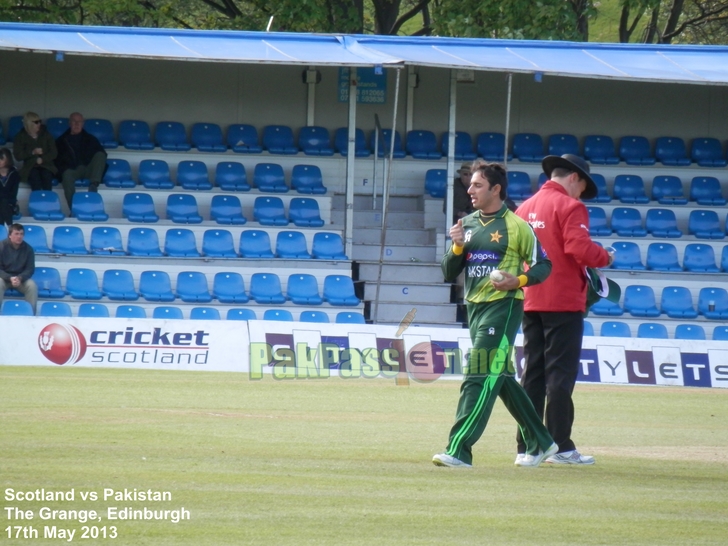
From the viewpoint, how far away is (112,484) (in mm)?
6062

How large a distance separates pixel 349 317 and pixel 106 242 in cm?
457

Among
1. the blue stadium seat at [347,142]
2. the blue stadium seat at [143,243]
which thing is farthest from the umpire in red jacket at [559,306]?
the blue stadium seat at [347,142]

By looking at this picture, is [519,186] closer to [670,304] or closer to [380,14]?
[670,304]

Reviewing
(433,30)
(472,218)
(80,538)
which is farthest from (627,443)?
(433,30)

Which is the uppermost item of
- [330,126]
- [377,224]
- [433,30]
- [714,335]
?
[433,30]

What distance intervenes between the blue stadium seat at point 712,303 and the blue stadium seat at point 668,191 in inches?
99.4

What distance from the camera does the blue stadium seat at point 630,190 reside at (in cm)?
2200

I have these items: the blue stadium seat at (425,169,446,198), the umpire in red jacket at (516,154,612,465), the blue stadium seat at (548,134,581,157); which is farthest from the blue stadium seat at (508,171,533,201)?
the umpire in red jacket at (516,154,612,465)

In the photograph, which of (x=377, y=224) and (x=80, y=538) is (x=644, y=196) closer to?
(x=377, y=224)

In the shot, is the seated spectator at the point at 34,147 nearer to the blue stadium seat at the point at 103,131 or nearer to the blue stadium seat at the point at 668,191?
the blue stadium seat at the point at 103,131

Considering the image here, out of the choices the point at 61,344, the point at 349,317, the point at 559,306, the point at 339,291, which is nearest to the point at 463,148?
the point at 339,291

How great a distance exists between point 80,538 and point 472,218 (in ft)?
11.5

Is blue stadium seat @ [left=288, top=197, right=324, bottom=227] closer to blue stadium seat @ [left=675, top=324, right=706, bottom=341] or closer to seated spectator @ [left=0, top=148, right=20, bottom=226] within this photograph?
seated spectator @ [left=0, top=148, right=20, bottom=226]

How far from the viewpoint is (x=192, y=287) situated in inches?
744
